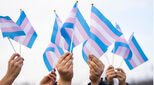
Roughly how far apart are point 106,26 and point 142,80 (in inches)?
2695

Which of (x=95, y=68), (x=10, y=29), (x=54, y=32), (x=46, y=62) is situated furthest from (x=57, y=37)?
(x=95, y=68)

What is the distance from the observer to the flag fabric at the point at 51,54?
18.8 ft

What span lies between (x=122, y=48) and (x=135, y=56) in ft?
2.09

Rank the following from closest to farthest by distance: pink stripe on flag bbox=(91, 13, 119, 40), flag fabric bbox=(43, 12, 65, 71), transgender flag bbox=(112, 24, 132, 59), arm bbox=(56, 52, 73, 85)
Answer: arm bbox=(56, 52, 73, 85) < pink stripe on flag bbox=(91, 13, 119, 40) < flag fabric bbox=(43, 12, 65, 71) < transgender flag bbox=(112, 24, 132, 59)

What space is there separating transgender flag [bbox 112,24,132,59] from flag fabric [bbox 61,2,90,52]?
1.58m

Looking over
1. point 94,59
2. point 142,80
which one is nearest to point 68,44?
point 94,59

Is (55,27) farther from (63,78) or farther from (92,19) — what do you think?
(63,78)

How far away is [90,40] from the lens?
433cm

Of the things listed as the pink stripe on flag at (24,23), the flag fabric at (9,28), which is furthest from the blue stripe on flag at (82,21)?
the pink stripe on flag at (24,23)

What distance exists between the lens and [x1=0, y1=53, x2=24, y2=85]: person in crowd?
3141mm

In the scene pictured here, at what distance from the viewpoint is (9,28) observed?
5016 millimetres

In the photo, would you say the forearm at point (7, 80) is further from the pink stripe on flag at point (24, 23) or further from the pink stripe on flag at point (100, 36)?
the pink stripe on flag at point (24, 23)

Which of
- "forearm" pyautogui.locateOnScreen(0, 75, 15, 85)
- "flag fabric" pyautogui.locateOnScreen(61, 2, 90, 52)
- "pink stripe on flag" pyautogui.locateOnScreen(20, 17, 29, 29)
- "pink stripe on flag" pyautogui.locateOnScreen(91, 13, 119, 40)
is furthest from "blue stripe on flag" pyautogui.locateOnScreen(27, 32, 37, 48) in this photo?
"forearm" pyautogui.locateOnScreen(0, 75, 15, 85)

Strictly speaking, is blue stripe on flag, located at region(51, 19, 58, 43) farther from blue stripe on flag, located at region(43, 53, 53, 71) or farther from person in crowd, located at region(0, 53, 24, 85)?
person in crowd, located at region(0, 53, 24, 85)
